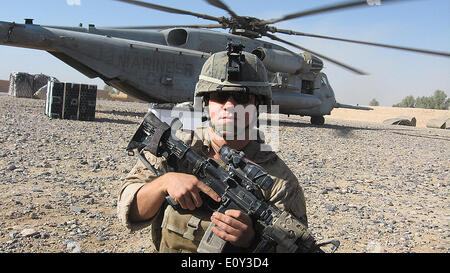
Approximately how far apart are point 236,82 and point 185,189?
0.65 metres

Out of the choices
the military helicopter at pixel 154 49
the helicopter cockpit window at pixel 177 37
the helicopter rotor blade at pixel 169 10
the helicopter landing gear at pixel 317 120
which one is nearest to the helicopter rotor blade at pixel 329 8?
the military helicopter at pixel 154 49

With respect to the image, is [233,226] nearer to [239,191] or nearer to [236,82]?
[239,191]

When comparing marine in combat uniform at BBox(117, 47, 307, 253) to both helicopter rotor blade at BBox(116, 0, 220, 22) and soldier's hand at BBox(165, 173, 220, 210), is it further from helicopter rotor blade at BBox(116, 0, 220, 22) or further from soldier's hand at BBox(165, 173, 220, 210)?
helicopter rotor blade at BBox(116, 0, 220, 22)

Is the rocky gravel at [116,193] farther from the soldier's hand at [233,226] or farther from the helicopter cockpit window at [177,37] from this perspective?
the helicopter cockpit window at [177,37]

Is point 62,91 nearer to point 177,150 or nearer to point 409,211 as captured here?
point 409,211

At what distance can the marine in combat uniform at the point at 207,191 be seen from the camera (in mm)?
1728

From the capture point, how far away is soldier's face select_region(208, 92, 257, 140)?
1.98 meters

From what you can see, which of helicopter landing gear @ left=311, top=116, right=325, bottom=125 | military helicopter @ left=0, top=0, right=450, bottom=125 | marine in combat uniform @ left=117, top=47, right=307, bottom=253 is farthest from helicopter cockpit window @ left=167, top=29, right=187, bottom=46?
marine in combat uniform @ left=117, top=47, right=307, bottom=253

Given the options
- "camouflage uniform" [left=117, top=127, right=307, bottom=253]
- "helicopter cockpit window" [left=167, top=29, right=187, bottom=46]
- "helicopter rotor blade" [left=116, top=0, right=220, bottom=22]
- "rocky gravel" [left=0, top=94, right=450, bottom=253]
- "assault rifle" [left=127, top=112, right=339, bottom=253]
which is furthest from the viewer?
"helicopter cockpit window" [left=167, top=29, right=187, bottom=46]

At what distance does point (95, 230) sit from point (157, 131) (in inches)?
76.3

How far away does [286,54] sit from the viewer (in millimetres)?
12562

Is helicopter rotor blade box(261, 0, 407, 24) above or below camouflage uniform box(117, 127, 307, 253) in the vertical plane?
above

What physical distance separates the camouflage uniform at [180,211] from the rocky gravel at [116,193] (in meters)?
1.39

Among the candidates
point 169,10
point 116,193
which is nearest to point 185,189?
point 116,193
